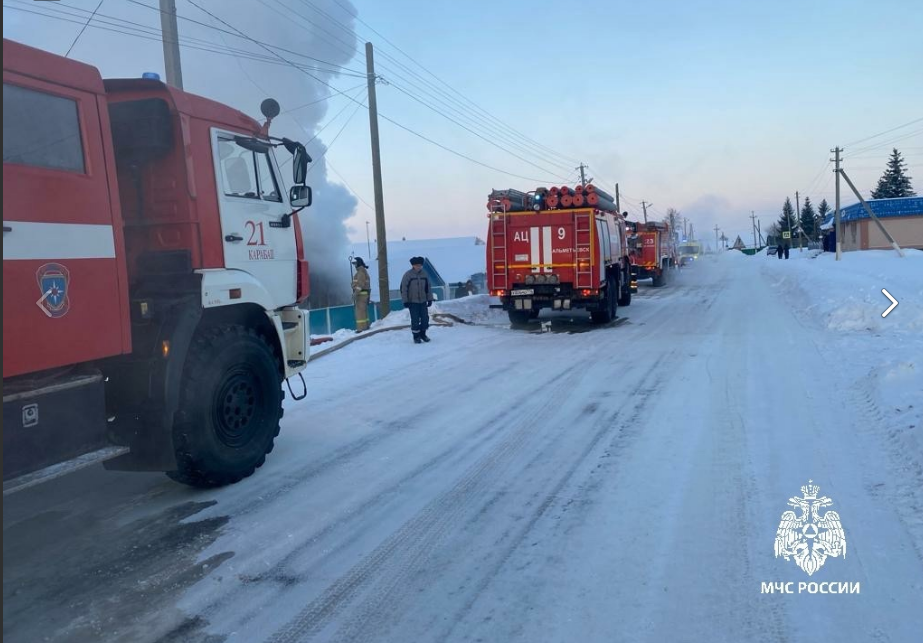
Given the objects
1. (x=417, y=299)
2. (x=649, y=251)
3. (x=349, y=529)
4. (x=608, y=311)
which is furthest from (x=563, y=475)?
(x=649, y=251)

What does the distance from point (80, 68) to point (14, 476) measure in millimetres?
2579

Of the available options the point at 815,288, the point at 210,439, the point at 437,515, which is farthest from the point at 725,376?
the point at 815,288

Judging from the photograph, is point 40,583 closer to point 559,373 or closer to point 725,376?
point 559,373

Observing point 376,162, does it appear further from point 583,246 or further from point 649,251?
point 649,251

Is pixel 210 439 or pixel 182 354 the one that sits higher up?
pixel 182 354

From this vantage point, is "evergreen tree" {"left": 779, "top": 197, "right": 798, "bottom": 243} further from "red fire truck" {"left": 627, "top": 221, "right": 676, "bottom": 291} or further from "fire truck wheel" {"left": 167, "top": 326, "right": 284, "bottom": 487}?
"fire truck wheel" {"left": 167, "top": 326, "right": 284, "bottom": 487}

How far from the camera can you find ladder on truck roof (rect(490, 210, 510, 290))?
53.7 feet

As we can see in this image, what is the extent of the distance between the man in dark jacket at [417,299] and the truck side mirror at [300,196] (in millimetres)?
7247

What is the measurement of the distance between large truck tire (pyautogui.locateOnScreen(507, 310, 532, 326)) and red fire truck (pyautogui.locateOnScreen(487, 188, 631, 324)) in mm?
351

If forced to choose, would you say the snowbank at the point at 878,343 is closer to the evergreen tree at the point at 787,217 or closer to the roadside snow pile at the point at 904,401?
the roadside snow pile at the point at 904,401

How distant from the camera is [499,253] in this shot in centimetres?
1642

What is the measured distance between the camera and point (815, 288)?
20797 millimetres

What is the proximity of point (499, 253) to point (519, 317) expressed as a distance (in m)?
1.78

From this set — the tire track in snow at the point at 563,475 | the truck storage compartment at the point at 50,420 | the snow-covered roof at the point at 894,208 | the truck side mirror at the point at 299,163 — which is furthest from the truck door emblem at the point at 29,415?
the snow-covered roof at the point at 894,208
